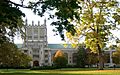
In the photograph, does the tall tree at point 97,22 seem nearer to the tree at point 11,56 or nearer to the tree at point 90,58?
the tree at point 11,56

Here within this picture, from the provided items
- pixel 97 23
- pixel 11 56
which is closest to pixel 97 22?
pixel 97 23

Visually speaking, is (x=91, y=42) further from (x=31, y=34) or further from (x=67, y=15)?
(x=31, y=34)

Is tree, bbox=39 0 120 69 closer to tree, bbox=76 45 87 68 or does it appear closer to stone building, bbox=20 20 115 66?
tree, bbox=76 45 87 68

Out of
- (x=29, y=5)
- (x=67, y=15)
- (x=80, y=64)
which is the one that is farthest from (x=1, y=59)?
(x=80, y=64)

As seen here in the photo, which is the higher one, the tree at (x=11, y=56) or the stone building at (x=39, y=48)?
the stone building at (x=39, y=48)

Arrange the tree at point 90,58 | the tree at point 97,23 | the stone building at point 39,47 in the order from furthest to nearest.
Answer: the stone building at point 39,47 < the tree at point 90,58 < the tree at point 97,23

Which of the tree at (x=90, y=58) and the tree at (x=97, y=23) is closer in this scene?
the tree at (x=97, y=23)

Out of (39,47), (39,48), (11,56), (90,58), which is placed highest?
(39,47)

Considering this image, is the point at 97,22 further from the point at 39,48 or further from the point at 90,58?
the point at 39,48

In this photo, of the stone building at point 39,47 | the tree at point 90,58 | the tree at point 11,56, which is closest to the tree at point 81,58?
the tree at point 90,58

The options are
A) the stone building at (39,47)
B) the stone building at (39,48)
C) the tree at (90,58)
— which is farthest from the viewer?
the stone building at (39,47)

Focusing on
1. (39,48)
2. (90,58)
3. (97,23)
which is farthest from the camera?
(39,48)

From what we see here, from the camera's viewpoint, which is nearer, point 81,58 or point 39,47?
point 81,58

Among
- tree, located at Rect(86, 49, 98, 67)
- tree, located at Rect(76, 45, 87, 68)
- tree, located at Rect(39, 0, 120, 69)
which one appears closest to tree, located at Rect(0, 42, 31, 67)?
tree, located at Rect(39, 0, 120, 69)
